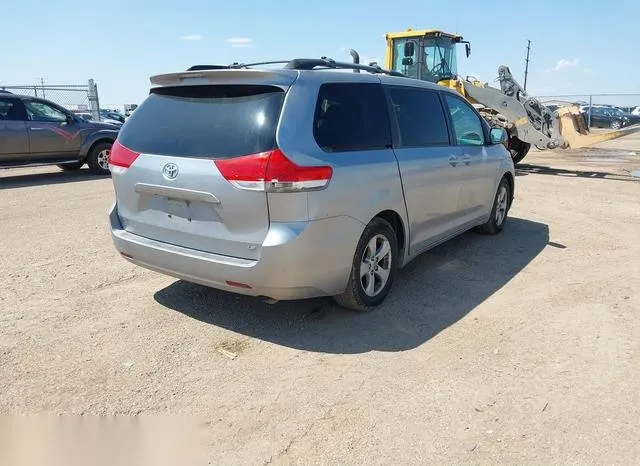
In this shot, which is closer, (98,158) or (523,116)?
(98,158)

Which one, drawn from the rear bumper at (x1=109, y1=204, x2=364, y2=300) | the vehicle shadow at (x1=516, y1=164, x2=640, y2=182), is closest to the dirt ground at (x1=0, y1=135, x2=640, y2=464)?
the rear bumper at (x1=109, y1=204, x2=364, y2=300)

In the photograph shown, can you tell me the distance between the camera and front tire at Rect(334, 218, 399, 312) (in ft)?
13.5

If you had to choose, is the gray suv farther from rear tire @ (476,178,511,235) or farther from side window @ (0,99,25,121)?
side window @ (0,99,25,121)

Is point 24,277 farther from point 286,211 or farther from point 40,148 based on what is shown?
point 40,148

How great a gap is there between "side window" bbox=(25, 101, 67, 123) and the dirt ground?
6221 mm

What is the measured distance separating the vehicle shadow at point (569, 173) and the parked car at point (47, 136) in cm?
1034

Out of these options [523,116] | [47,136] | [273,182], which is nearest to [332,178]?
[273,182]

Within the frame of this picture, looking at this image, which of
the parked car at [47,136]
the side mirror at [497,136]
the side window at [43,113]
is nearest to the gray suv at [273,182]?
the side mirror at [497,136]

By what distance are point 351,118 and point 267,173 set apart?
40.2 inches

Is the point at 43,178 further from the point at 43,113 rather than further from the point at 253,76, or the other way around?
the point at 253,76

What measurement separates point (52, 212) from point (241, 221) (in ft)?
18.6

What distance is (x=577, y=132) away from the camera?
14703 mm

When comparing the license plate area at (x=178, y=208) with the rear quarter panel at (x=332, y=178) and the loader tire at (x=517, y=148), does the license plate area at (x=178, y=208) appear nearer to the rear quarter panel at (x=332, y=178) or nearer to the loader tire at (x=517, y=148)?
the rear quarter panel at (x=332, y=178)

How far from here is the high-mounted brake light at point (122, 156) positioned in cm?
407
